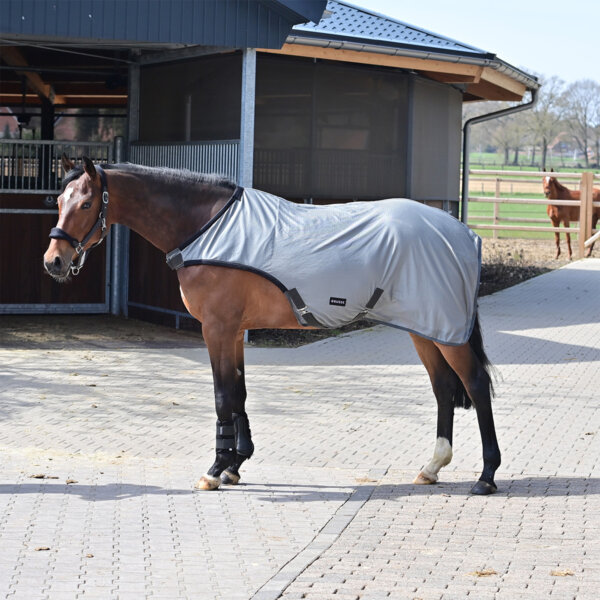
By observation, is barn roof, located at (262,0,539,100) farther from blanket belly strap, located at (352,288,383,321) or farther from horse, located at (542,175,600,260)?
horse, located at (542,175,600,260)

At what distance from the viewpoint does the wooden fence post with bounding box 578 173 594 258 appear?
24525 mm

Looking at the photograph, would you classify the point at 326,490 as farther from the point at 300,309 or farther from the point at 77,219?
the point at 77,219

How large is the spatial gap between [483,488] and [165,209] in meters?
2.47

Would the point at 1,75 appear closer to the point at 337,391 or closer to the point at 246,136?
the point at 246,136

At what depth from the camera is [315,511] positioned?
588 cm

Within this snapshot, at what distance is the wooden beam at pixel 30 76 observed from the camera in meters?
14.7

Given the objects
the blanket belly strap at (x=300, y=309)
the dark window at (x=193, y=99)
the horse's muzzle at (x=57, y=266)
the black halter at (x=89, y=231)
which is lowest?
the blanket belly strap at (x=300, y=309)

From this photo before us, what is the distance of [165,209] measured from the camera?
20.8ft

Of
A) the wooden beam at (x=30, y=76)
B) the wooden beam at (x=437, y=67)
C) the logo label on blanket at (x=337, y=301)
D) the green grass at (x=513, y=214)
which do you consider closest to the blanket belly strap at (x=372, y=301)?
the logo label on blanket at (x=337, y=301)

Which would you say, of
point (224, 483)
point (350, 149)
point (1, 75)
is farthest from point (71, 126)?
point (224, 483)

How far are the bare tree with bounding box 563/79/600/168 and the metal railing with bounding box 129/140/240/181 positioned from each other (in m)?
79.0

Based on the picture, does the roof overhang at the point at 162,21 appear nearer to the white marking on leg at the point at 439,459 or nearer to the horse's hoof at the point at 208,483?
the white marking on leg at the point at 439,459

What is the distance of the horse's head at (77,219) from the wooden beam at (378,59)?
5.74 meters

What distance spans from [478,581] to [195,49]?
906 cm
